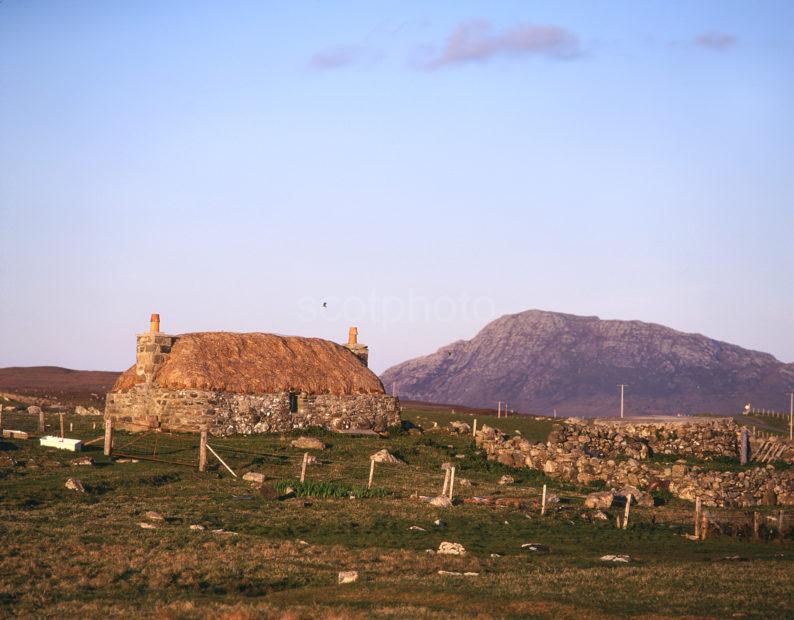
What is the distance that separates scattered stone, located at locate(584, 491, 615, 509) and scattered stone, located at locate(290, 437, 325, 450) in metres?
14.1

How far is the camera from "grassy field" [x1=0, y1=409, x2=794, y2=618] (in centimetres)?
1720

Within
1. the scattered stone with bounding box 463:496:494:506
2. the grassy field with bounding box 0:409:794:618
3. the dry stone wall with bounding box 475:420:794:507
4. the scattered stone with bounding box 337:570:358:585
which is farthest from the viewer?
the dry stone wall with bounding box 475:420:794:507

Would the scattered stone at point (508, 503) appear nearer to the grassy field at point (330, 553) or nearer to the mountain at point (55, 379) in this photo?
the grassy field at point (330, 553)

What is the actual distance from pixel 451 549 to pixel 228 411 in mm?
25873

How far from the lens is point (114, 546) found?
73.0ft

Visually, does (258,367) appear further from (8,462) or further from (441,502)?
(441,502)

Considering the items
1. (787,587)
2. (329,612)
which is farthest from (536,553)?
(329,612)

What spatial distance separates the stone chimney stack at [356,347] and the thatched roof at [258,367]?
231cm

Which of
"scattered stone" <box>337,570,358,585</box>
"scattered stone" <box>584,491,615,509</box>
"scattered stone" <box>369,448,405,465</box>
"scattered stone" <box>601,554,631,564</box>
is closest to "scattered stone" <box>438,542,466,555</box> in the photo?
"scattered stone" <box>601,554,631,564</box>

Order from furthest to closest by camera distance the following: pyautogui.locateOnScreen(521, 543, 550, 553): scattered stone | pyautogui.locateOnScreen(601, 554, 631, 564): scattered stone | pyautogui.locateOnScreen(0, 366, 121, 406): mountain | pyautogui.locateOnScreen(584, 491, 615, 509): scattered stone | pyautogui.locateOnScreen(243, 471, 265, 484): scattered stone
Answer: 1. pyautogui.locateOnScreen(0, 366, 121, 406): mountain
2. pyautogui.locateOnScreen(243, 471, 265, 484): scattered stone
3. pyautogui.locateOnScreen(584, 491, 615, 509): scattered stone
4. pyautogui.locateOnScreen(521, 543, 550, 553): scattered stone
5. pyautogui.locateOnScreen(601, 554, 631, 564): scattered stone

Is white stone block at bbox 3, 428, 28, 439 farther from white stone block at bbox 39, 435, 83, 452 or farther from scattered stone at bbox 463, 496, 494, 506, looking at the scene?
scattered stone at bbox 463, 496, 494, 506

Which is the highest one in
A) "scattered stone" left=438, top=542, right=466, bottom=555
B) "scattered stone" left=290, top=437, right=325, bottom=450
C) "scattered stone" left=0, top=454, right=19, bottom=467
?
"scattered stone" left=290, top=437, right=325, bottom=450

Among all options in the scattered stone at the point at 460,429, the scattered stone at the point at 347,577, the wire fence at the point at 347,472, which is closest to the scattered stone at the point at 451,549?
the scattered stone at the point at 347,577

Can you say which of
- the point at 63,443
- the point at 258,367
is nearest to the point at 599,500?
the point at 63,443
